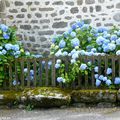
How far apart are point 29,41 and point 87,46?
9.21 feet

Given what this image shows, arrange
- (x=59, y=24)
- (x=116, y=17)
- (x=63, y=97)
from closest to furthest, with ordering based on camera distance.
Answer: (x=63, y=97)
(x=116, y=17)
(x=59, y=24)

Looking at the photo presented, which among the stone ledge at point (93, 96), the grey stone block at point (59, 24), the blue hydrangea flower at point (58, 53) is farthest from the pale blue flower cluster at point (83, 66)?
the grey stone block at point (59, 24)

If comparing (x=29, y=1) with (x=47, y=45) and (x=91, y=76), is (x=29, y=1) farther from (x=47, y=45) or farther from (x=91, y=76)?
(x=91, y=76)

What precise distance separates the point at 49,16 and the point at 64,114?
394 cm

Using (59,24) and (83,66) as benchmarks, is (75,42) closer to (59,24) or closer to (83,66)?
(83,66)

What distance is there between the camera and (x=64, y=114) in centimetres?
740

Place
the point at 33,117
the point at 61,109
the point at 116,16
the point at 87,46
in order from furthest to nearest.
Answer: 1. the point at 116,16
2. the point at 87,46
3. the point at 61,109
4. the point at 33,117

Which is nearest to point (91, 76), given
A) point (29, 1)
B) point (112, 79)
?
point (112, 79)

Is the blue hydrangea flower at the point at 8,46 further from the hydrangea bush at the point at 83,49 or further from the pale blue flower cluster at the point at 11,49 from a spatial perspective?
the hydrangea bush at the point at 83,49

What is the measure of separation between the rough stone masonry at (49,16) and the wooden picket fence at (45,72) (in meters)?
2.49

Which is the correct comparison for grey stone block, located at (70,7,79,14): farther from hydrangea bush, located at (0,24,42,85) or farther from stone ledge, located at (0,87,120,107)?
stone ledge, located at (0,87,120,107)

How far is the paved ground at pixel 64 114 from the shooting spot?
712cm

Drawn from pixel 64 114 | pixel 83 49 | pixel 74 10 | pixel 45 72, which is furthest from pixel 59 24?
pixel 64 114

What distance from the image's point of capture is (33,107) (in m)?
7.90
